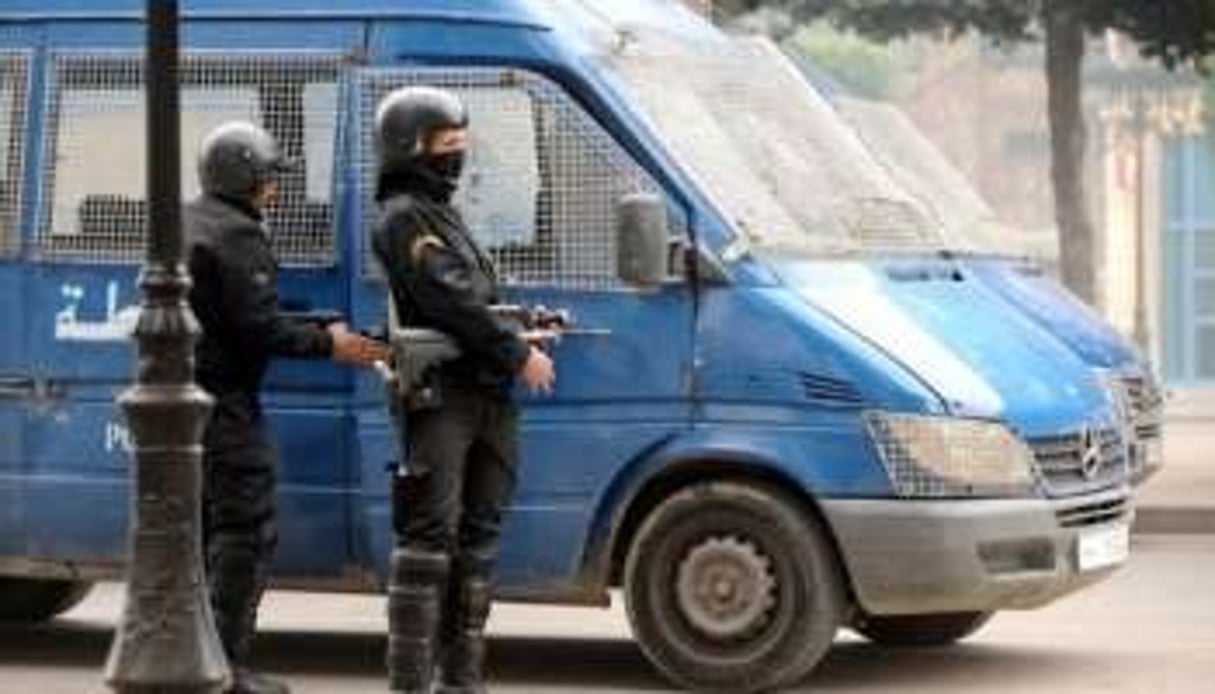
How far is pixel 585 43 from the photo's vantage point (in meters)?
10.2

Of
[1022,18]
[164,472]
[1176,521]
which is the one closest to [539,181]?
[164,472]

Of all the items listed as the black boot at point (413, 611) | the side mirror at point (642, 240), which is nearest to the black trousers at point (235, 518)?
the black boot at point (413, 611)

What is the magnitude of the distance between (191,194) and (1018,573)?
2.96 m

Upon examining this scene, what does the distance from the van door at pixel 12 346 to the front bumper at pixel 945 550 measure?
277 cm

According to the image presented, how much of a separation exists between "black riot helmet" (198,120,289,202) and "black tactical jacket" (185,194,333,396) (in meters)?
0.08

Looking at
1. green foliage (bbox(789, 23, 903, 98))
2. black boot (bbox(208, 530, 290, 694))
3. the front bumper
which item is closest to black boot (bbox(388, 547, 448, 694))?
black boot (bbox(208, 530, 290, 694))

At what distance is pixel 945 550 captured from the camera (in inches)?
380

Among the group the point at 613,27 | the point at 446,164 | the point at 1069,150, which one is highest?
the point at 1069,150

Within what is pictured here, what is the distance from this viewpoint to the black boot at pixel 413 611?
8.66m

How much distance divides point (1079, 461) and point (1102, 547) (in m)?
0.33

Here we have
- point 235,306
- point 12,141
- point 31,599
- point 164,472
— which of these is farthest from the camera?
point 31,599

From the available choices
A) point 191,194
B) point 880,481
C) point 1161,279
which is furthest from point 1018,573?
point 1161,279

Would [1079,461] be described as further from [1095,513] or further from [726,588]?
[726,588]

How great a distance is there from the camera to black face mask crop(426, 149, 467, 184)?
9039 mm
